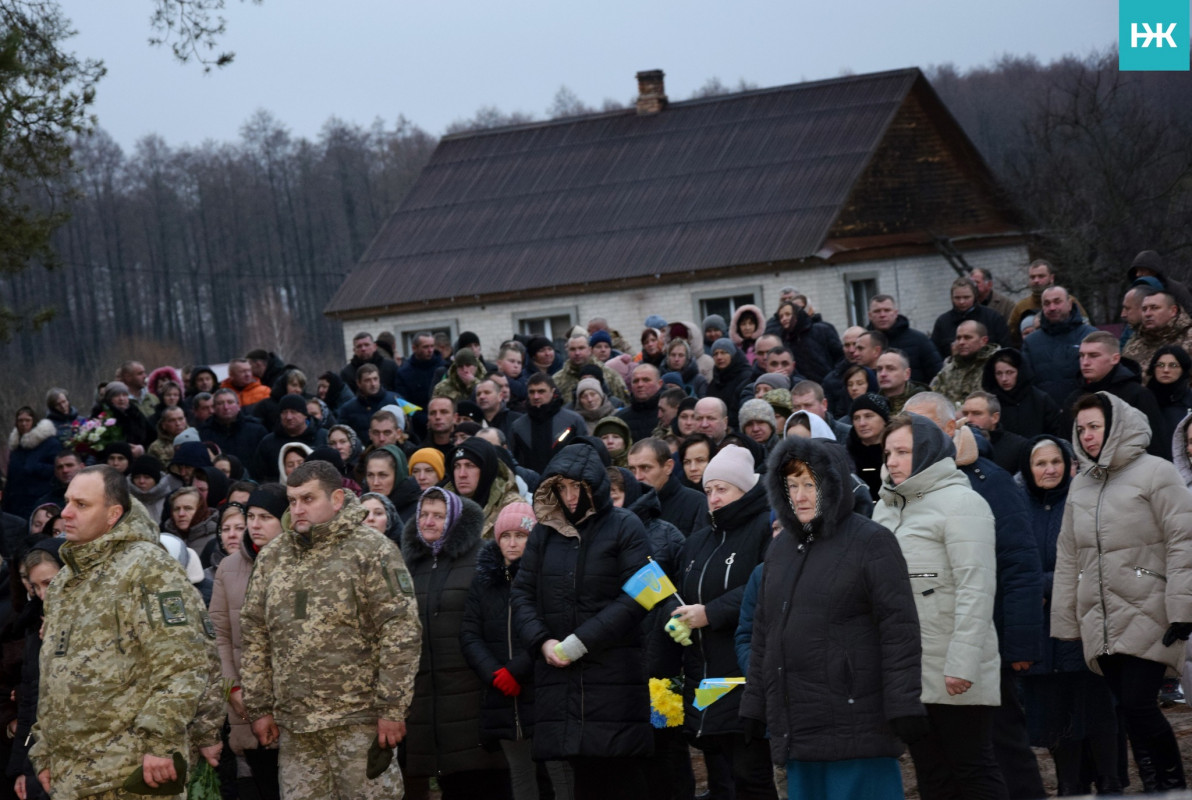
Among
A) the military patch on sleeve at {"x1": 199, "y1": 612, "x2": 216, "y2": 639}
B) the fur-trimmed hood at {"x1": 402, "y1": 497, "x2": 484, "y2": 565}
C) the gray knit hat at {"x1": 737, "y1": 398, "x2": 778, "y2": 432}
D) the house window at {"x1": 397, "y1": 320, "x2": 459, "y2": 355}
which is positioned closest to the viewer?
the military patch on sleeve at {"x1": 199, "y1": 612, "x2": 216, "y2": 639}

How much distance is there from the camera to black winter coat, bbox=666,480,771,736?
6730 mm

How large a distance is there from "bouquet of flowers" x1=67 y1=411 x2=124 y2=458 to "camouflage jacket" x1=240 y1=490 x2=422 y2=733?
8063 mm

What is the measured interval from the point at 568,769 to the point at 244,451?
7272 mm

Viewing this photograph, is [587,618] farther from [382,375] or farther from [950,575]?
[382,375]

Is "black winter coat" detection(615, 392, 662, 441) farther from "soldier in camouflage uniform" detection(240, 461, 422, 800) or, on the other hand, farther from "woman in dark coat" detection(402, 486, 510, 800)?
"soldier in camouflage uniform" detection(240, 461, 422, 800)

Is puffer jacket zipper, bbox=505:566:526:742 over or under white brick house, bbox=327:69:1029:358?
under

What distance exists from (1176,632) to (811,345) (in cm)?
794

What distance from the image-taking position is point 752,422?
386 inches

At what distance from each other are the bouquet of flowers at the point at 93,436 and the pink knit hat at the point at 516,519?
7908 mm

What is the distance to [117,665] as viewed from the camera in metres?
5.91

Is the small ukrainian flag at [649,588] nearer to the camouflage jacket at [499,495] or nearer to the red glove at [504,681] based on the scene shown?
the red glove at [504,681]

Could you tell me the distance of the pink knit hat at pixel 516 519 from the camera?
7410mm

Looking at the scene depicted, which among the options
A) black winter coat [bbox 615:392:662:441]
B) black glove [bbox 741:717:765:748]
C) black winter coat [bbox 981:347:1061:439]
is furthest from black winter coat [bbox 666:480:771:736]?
black winter coat [bbox 615:392:662:441]

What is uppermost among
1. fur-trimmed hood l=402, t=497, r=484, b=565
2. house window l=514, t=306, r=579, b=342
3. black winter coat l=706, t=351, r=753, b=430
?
house window l=514, t=306, r=579, b=342
